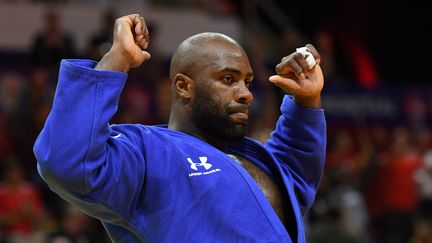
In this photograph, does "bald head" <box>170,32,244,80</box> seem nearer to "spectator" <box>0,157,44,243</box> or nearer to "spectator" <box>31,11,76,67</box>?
"spectator" <box>0,157,44,243</box>

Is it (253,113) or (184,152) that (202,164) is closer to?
(184,152)

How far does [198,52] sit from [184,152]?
15.2 inches

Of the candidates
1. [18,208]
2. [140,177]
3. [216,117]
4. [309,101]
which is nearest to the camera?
[140,177]

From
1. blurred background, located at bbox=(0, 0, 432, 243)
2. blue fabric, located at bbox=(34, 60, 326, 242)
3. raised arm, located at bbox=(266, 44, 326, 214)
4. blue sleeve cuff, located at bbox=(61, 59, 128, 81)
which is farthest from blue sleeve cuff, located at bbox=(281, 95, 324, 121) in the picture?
blurred background, located at bbox=(0, 0, 432, 243)

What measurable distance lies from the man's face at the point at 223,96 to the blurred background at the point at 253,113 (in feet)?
15.6

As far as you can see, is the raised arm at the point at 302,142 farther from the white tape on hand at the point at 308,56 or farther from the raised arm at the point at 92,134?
the raised arm at the point at 92,134

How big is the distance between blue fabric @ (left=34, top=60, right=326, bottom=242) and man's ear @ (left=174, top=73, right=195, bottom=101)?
141 millimetres

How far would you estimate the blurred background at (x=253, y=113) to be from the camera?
8.81 metres

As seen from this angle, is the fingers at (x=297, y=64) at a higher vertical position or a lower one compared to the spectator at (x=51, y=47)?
higher

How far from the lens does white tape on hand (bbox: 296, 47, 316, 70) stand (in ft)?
11.1

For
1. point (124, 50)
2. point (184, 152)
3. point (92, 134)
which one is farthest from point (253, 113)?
point (92, 134)

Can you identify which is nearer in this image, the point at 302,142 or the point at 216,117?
the point at 216,117

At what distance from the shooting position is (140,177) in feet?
9.92

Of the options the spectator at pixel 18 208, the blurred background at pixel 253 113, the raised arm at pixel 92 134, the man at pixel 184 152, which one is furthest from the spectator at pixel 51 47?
the raised arm at pixel 92 134
